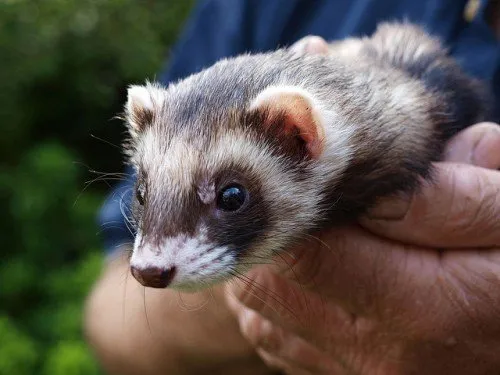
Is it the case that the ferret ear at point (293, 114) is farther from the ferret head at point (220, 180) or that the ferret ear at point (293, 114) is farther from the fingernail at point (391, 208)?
the fingernail at point (391, 208)

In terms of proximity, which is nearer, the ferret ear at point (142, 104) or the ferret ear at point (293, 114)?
the ferret ear at point (293, 114)

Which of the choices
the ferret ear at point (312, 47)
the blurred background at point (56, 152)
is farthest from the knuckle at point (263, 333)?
the blurred background at point (56, 152)

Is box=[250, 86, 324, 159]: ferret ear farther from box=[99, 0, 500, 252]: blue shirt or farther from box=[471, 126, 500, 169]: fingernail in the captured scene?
box=[99, 0, 500, 252]: blue shirt

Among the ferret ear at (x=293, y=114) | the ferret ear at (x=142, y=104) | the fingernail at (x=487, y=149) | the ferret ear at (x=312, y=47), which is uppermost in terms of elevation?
the ferret ear at (x=312, y=47)

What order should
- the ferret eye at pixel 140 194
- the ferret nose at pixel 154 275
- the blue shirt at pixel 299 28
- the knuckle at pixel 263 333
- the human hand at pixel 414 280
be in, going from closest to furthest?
the ferret nose at pixel 154 275
the ferret eye at pixel 140 194
the human hand at pixel 414 280
the knuckle at pixel 263 333
the blue shirt at pixel 299 28

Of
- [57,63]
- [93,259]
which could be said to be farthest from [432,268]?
[57,63]

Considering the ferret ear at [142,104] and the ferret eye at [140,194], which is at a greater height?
the ferret ear at [142,104]

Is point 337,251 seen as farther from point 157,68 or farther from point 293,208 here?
point 157,68

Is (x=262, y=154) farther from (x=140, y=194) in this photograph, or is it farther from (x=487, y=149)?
Answer: (x=487, y=149)

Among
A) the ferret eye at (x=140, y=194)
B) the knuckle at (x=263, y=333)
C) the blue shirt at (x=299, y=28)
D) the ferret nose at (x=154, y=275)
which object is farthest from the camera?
the blue shirt at (x=299, y=28)
